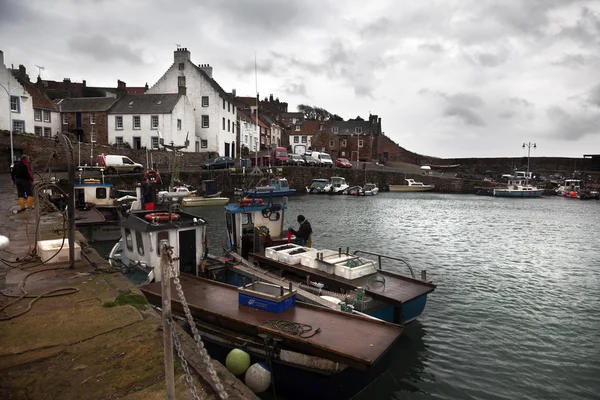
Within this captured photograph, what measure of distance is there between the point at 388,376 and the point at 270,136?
263ft

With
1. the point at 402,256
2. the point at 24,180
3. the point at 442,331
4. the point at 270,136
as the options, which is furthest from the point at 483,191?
the point at 24,180

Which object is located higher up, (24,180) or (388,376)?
(24,180)

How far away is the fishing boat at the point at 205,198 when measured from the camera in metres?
38.7

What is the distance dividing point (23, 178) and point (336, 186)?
45.9m

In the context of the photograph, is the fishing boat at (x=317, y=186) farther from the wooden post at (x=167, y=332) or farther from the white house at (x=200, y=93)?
the wooden post at (x=167, y=332)

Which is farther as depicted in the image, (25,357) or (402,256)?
(402,256)

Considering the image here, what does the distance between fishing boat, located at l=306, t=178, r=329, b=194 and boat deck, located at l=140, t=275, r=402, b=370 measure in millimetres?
48574

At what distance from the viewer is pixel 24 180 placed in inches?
669

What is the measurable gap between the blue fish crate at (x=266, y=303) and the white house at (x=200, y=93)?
50578 millimetres

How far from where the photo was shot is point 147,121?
51.2 meters

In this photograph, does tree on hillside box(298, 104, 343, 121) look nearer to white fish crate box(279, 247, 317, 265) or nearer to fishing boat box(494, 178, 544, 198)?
fishing boat box(494, 178, 544, 198)

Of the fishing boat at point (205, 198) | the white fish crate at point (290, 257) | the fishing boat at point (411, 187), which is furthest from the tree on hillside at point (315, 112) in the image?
the white fish crate at point (290, 257)

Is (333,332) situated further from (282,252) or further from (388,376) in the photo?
(282,252)

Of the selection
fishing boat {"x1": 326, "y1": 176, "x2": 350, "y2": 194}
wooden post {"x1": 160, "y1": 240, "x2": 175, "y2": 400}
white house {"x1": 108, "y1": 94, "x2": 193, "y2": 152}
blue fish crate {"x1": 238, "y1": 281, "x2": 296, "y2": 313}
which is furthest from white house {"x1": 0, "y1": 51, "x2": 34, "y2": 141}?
wooden post {"x1": 160, "y1": 240, "x2": 175, "y2": 400}
